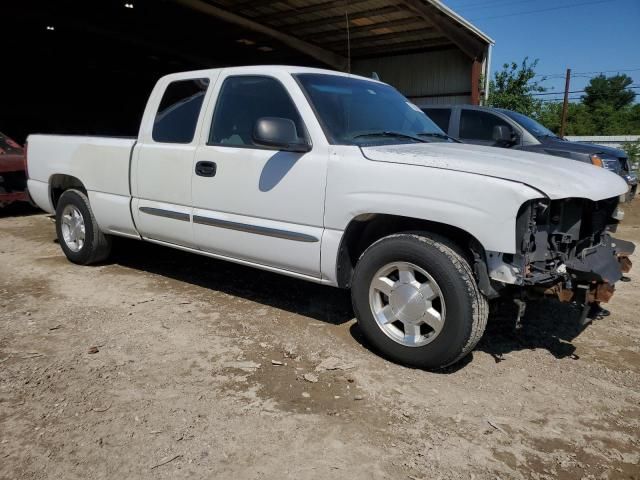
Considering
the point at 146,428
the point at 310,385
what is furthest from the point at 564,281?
the point at 146,428

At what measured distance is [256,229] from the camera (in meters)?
3.88

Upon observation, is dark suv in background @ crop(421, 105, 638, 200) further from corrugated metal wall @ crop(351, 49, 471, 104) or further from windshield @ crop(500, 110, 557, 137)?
corrugated metal wall @ crop(351, 49, 471, 104)

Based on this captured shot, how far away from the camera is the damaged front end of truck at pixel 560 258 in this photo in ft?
9.58

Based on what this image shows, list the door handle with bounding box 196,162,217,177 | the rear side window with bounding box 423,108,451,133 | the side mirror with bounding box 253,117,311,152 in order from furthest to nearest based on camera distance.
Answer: the rear side window with bounding box 423,108,451,133
the door handle with bounding box 196,162,217,177
the side mirror with bounding box 253,117,311,152

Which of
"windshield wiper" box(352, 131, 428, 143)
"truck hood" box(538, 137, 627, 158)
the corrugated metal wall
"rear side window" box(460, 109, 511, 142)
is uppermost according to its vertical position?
the corrugated metal wall

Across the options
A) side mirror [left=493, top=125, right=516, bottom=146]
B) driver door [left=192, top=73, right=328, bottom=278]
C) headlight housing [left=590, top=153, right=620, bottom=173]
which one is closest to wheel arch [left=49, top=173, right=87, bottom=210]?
driver door [left=192, top=73, right=328, bottom=278]

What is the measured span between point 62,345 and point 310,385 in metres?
1.76

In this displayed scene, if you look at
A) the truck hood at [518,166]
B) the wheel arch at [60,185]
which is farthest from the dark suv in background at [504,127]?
the wheel arch at [60,185]

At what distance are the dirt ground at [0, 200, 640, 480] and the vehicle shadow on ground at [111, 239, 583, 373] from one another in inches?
1.0

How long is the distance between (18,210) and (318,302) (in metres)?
7.33

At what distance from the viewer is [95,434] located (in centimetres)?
258

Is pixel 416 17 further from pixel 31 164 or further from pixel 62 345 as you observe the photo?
pixel 62 345

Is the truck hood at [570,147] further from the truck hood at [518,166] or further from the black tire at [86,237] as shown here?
the black tire at [86,237]

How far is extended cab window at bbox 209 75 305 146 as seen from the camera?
12.7 ft
